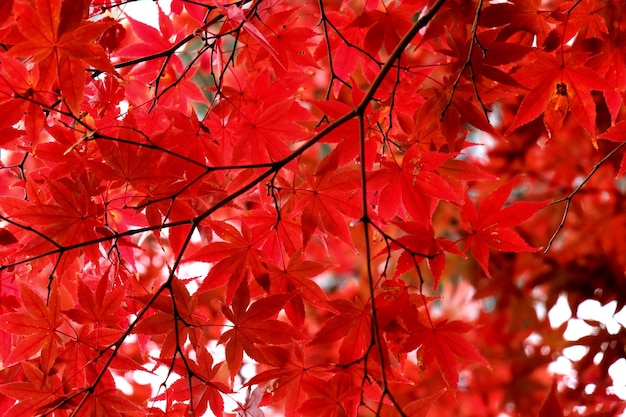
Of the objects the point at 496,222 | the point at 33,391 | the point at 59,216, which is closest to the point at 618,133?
the point at 496,222

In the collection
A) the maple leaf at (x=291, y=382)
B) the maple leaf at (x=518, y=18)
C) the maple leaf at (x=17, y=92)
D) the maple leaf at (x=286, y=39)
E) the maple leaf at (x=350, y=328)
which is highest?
the maple leaf at (x=286, y=39)

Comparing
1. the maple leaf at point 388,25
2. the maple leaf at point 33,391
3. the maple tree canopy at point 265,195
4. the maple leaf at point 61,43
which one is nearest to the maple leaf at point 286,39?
the maple tree canopy at point 265,195

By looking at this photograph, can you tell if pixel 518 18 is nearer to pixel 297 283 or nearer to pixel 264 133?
pixel 264 133

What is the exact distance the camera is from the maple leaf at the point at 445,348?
38.4 inches

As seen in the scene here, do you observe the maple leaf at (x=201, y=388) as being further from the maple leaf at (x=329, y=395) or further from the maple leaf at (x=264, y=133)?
the maple leaf at (x=264, y=133)

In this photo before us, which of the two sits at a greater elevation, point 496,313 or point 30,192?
point 496,313

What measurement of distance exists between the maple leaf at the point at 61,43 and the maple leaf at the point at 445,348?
62cm

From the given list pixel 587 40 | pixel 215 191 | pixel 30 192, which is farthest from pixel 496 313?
pixel 30 192

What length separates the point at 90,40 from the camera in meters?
0.85

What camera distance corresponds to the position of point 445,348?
98 centimetres

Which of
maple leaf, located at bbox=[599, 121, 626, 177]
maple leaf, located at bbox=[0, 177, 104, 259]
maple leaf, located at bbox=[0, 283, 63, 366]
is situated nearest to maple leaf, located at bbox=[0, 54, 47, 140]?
Result: maple leaf, located at bbox=[0, 177, 104, 259]

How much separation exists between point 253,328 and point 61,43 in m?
0.49

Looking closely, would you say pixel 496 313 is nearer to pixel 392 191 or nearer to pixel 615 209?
pixel 615 209

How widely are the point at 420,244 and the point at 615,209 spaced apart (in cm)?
150
